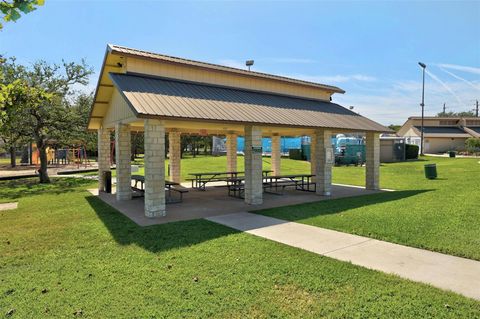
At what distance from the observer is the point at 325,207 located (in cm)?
1047

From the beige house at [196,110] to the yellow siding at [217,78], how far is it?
0.03 meters

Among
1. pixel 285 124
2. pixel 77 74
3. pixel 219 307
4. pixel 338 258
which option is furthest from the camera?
pixel 77 74

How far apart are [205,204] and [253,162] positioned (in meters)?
2.19

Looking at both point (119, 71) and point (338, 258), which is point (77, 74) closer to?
point (119, 71)

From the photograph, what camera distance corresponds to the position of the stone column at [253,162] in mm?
10906

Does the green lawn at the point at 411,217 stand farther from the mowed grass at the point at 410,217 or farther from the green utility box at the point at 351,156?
the green utility box at the point at 351,156

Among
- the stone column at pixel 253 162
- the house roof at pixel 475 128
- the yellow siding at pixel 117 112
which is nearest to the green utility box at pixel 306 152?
the yellow siding at pixel 117 112

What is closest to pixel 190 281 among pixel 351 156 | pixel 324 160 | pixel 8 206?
pixel 324 160

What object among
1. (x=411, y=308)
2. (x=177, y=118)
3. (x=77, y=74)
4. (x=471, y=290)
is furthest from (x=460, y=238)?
(x=77, y=74)

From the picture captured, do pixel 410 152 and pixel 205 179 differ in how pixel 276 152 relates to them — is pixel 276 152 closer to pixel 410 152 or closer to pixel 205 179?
pixel 205 179

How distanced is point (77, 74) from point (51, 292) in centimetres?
1876

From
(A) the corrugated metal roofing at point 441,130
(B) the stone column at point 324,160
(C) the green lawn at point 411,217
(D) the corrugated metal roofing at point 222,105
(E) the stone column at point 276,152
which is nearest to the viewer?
(C) the green lawn at point 411,217

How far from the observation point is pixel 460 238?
21.7 feet

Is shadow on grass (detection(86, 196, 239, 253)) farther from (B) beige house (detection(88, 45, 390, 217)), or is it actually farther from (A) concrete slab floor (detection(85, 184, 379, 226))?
(B) beige house (detection(88, 45, 390, 217))
